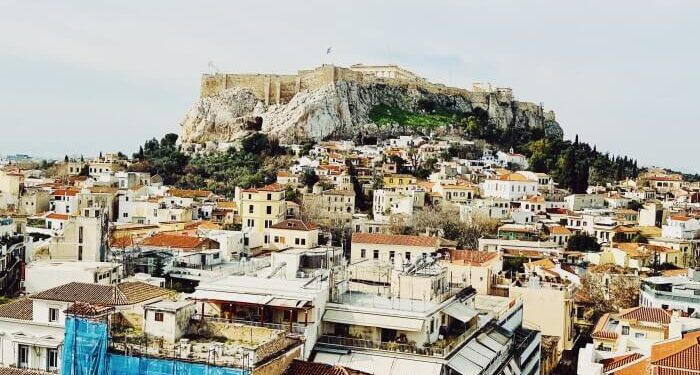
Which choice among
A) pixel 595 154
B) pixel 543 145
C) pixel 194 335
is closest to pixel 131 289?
pixel 194 335

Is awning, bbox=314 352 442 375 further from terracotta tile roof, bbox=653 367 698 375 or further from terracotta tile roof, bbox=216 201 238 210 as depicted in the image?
terracotta tile roof, bbox=216 201 238 210

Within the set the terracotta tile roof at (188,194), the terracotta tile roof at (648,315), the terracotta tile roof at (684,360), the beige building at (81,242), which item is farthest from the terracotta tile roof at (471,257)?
the terracotta tile roof at (188,194)

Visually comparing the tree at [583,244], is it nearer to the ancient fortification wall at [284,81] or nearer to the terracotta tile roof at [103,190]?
the terracotta tile roof at [103,190]

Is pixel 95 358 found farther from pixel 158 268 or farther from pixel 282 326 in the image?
pixel 158 268

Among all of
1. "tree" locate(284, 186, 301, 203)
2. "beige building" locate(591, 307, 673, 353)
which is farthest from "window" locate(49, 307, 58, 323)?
"tree" locate(284, 186, 301, 203)

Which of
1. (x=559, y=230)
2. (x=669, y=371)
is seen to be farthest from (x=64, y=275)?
(x=559, y=230)
